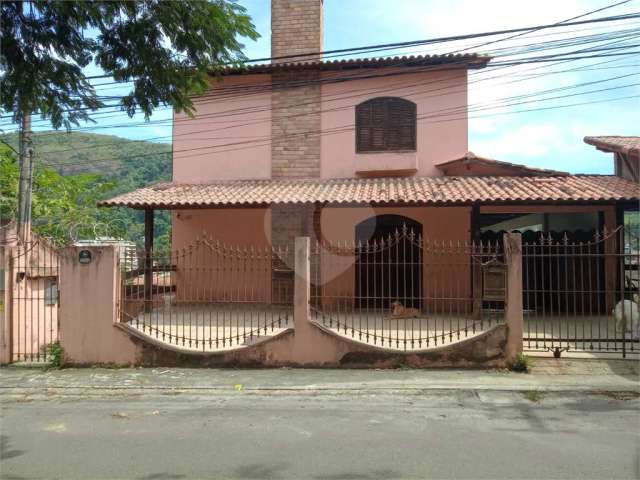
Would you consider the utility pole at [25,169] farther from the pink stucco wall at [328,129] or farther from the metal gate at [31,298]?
the pink stucco wall at [328,129]

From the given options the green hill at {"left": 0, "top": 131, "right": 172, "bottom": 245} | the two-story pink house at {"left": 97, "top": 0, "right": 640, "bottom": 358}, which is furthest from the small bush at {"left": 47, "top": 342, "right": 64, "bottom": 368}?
the green hill at {"left": 0, "top": 131, "right": 172, "bottom": 245}

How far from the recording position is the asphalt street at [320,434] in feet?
12.5

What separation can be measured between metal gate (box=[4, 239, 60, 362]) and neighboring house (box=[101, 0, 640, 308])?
3436 millimetres

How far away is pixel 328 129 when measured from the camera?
13.0 meters

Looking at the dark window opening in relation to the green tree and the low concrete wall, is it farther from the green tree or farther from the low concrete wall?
the green tree

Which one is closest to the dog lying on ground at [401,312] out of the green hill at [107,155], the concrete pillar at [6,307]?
the concrete pillar at [6,307]

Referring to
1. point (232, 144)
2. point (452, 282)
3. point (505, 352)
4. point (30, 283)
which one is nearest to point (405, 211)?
point (452, 282)

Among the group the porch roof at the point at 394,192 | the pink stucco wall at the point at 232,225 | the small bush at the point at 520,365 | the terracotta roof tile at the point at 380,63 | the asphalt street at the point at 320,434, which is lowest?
the asphalt street at the point at 320,434

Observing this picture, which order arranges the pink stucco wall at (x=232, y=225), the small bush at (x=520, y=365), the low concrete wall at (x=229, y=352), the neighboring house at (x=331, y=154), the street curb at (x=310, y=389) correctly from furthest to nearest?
the pink stucco wall at (x=232, y=225) < the neighboring house at (x=331, y=154) < the low concrete wall at (x=229, y=352) < the small bush at (x=520, y=365) < the street curb at (x=310, y=389)

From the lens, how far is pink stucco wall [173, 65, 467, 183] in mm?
12617

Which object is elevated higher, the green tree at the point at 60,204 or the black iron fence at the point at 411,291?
the green tree at the point at 60,204

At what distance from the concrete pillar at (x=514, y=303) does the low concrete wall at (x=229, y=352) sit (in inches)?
0.9

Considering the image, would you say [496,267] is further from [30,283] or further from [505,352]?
[30,283]

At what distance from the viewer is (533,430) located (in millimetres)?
4680
